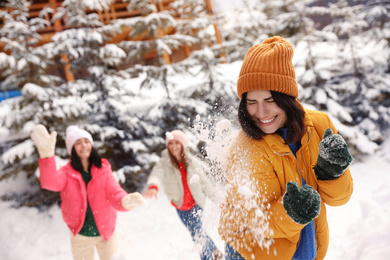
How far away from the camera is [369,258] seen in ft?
9.35

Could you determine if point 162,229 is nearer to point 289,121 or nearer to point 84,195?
point 84,195

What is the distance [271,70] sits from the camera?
154 cm

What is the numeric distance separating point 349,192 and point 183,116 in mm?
4942

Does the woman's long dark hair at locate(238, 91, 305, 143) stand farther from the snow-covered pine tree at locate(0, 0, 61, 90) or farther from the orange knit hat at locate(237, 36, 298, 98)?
the snow-covered pine tree at locate(0, 0, 61, 90)

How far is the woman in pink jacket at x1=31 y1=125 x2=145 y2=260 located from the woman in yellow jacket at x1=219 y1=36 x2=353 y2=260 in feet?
5.32

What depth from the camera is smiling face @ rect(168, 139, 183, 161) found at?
3.49 metres

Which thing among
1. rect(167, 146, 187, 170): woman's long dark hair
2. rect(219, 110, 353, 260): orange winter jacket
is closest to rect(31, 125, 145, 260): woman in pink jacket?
rect(167, 146, 187, 170): woman's long dark hair

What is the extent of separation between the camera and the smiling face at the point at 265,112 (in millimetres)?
1576

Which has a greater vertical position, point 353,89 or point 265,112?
point 265,112

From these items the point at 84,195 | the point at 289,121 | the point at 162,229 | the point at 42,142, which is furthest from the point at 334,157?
the point at 162,229

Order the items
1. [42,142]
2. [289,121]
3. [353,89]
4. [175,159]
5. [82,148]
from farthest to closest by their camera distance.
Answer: [353,89] → [175,159] → [82,148] → [42,142] → [289,121]

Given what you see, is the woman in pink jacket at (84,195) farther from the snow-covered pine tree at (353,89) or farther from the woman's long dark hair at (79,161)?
the snow-covered pine tree at (353,89)

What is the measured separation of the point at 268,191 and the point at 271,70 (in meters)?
0.77

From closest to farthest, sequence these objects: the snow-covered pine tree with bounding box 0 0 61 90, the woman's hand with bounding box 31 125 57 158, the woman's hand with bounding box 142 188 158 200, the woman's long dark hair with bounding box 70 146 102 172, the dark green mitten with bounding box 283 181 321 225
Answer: the dark green mitten with bounding box 283 181 321 225, the woman's hand with bounding box 31 125 57 158, the woman's long dark hair with bounding box 70 146 102 172, the woman's hand with bounding box 142 188 158 200, the snow-covered pine tree with bounding box 0 0 61 90
